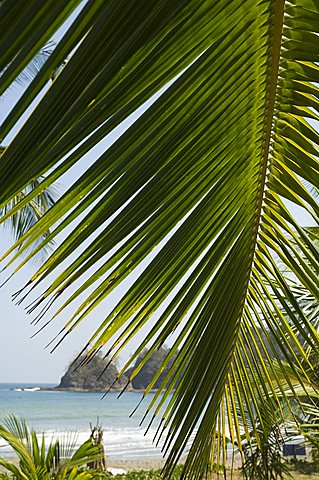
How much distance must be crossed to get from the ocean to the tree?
70.8 ft

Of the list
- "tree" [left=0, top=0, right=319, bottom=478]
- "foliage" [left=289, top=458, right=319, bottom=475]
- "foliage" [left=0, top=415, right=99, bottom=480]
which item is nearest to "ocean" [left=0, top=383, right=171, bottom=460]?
"foliage" [left=289, top=458, right=319, bottom=475]

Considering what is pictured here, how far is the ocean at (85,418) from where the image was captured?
24.0 meters

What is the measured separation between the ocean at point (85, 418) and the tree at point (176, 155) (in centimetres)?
2157

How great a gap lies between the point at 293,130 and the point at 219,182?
0.10m

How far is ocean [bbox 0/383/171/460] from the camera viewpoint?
2399 cm

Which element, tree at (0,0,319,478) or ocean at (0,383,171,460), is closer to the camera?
tree at (0,0,319,478)

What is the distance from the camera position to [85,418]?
35125 mm

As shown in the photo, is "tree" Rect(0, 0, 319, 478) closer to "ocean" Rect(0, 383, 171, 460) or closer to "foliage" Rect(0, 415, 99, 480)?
"foliage" Rect(0, 415, 99, 480)

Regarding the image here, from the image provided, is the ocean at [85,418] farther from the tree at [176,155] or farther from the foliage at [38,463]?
the tree at [176,155]

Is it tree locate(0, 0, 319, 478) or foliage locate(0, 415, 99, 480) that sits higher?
tree locate(0, 0, 319, 478)

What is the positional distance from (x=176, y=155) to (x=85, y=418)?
36.1m

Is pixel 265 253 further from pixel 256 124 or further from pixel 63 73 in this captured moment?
pixel 63 73

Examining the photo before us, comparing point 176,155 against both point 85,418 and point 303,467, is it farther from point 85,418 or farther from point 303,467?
point 85,418

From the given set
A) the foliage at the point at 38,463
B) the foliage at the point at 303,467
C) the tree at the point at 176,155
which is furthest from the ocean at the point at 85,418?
the tree at the point at 176,155
